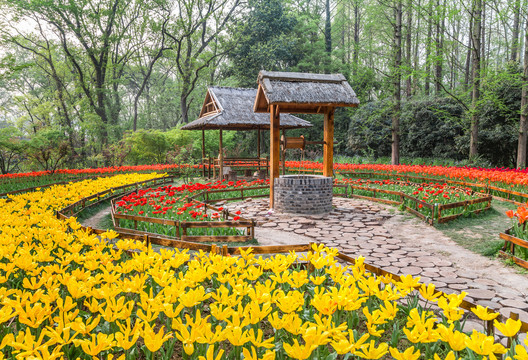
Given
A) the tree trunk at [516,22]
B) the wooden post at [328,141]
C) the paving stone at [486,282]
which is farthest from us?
the tree trunk at [516,22]

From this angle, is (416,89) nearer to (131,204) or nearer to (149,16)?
(149,16)

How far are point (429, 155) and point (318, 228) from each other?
16.0m

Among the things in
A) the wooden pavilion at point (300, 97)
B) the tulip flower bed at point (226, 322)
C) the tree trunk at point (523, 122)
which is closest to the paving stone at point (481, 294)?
the tulip flower bed at point (226, 322)

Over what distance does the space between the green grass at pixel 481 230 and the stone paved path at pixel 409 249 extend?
0.70 feet

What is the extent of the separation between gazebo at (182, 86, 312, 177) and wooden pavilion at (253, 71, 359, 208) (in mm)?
6024

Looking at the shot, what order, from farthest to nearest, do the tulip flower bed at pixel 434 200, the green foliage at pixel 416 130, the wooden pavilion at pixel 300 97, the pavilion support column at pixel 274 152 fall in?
the green foliage at pixel 416 130 < the pavilion support column at pixel 274 152 < the wooden pavilion at pixel 300 97 < the tulip flower bed at pixel 434 200

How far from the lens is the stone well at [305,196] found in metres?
8.77

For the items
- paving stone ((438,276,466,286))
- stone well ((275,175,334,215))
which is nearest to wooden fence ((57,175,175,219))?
stone well ((275,175,334,215))

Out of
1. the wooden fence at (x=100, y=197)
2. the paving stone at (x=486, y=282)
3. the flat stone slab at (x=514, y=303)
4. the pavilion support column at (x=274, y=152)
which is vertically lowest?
the paving stone at (x=486, y=282)

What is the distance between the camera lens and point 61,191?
28.9 feet

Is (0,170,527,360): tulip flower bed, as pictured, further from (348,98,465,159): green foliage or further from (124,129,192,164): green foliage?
(124,129,192,164): green foliage

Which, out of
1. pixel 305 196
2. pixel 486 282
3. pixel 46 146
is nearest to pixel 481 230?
pixel 486 282

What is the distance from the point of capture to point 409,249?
5.59 metres

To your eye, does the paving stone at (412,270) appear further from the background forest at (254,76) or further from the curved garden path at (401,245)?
the background forest at (254,76)
